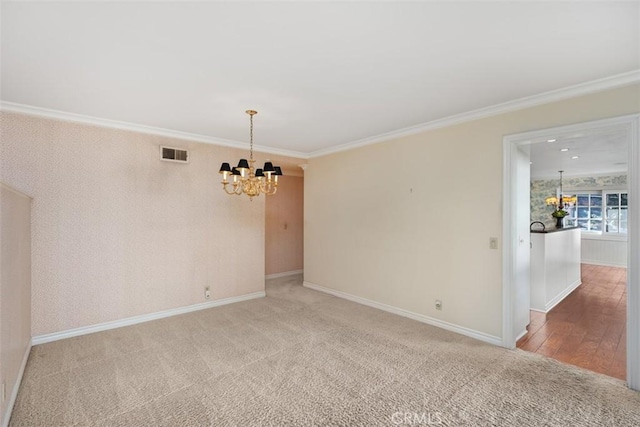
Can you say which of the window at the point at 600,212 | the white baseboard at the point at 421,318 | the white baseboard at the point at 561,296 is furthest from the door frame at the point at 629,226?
the window at the point at 600,212

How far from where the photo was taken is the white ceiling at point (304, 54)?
5.64 feet

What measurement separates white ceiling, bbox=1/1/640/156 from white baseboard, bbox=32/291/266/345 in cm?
256

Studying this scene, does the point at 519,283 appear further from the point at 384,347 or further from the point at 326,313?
the point at 326,313

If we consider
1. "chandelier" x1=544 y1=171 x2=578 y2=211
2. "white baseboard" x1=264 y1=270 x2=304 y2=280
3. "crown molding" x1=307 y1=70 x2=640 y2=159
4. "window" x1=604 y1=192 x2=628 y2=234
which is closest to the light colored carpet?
"crown molding" x1=307 y1=70 x2=640 y2=159

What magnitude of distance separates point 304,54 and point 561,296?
5704mm

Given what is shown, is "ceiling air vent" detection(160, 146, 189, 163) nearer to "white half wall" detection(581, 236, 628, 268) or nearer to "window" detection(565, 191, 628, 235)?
"window" detection(565, 191, 628, 235)

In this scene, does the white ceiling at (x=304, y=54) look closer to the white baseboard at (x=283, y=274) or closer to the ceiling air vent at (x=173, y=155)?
the ceiling air vent at (x=173, y=155)

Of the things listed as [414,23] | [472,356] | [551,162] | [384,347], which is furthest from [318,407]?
[551,162]

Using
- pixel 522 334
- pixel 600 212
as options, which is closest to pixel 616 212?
pixel 600 212

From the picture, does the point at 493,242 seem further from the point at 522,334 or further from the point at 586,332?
the point at 586,332

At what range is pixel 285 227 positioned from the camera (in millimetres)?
7016

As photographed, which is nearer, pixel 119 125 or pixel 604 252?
pixel 119 125

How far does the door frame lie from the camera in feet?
8.05

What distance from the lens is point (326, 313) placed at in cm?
431
